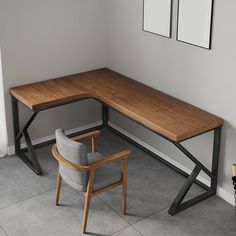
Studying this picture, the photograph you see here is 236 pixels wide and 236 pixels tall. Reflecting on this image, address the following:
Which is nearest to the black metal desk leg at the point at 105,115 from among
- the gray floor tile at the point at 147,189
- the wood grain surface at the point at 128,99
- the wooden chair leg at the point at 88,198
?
the wood grain surface at the point at 128,99

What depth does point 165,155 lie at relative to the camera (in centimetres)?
488

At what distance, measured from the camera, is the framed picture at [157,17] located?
4.42m

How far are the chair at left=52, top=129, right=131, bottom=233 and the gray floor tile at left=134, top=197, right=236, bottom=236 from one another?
292 mm

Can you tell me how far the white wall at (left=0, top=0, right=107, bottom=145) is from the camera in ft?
15.4

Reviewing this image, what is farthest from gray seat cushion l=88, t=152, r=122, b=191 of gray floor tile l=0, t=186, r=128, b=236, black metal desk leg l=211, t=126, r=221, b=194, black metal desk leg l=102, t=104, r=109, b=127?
black metal desk leg l=102, t=104, r=109, b=127

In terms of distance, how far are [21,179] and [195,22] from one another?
2050 millimetres

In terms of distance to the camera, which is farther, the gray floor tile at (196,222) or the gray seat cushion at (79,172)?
the gray floor tile at (196,222)

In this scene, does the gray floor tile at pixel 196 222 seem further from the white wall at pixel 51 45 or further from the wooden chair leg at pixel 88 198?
the white wall at pixel 51 45

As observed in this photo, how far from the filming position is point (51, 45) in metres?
4.96

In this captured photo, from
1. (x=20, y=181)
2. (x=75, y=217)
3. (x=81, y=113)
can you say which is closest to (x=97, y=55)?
(x=81, y=113)

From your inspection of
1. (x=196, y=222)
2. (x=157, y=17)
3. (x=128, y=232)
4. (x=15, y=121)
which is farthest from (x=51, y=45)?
(x=196, y=222)

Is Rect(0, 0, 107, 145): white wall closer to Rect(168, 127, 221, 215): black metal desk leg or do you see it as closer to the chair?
the chair

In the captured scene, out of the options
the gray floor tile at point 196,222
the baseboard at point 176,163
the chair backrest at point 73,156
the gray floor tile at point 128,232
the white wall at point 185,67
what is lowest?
the gray floor tile at point 128,232

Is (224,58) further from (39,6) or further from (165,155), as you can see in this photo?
(39,6)
